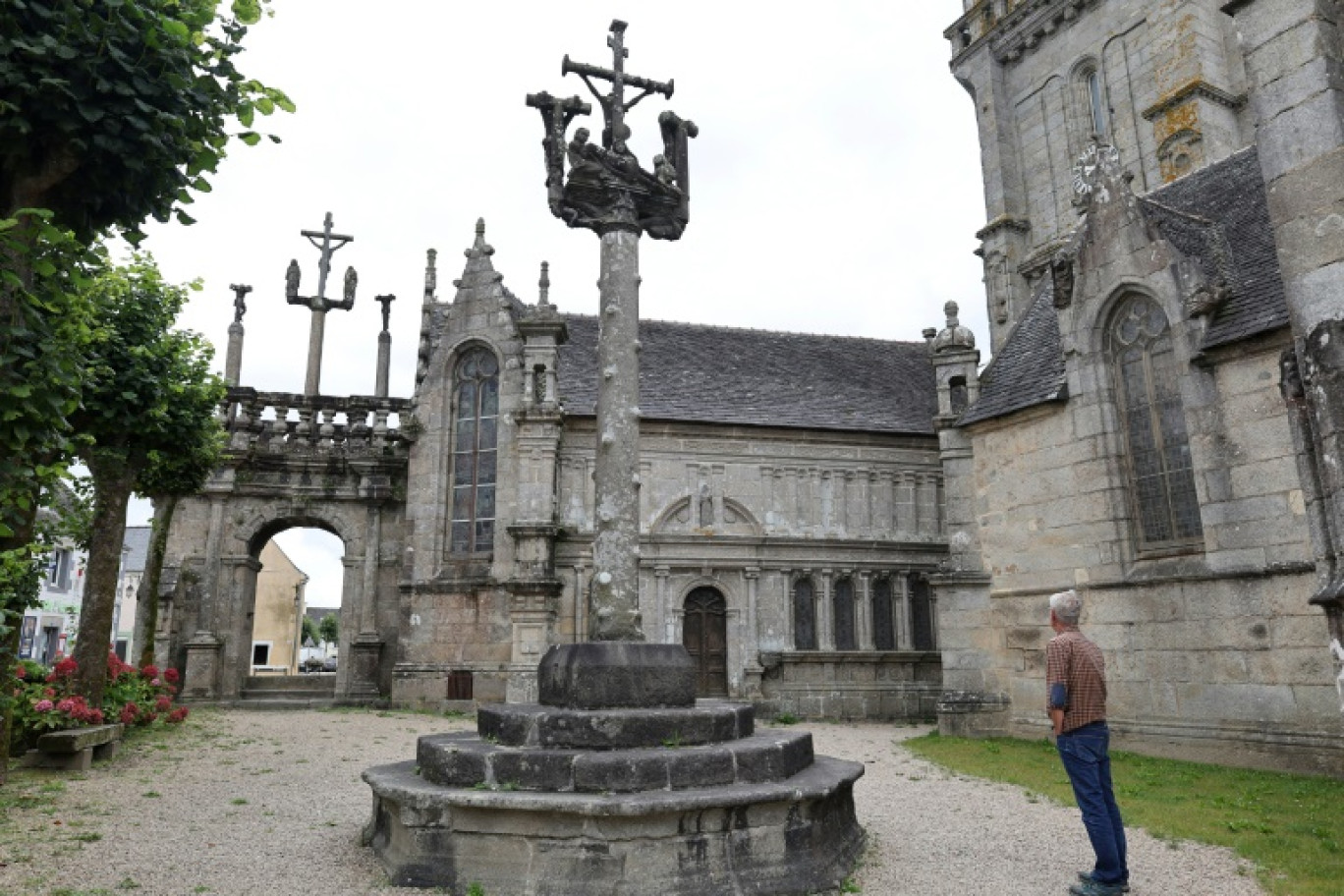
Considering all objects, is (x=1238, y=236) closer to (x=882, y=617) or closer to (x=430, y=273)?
(x=882, y=617)

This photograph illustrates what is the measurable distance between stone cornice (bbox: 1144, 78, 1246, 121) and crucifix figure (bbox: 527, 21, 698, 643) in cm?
1893

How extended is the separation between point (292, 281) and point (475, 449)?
874cm

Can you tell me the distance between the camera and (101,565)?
41.3 feet

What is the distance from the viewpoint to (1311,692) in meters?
10.5

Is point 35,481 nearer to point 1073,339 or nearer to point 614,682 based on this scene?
point 614,682

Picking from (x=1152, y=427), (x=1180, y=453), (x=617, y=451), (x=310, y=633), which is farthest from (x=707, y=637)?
(x=310, y=633)

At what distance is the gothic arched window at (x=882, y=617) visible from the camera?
20.5 metres

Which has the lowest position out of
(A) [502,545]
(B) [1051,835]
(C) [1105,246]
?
(B) [1051,835]

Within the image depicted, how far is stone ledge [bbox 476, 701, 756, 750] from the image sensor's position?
652cm

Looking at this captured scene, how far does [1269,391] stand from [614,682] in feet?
30.6

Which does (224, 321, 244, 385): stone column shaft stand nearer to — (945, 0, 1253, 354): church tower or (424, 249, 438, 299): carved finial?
(424, 249, 438, 299): carved finial

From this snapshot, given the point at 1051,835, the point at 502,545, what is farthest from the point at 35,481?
the point at 502,545

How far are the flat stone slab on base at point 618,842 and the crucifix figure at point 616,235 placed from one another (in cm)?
198

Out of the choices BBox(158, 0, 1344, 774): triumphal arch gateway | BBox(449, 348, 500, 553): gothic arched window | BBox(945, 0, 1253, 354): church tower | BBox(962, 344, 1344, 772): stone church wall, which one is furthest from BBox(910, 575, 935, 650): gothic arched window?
BBox(449, 348, 500, 553): gothic arched window
